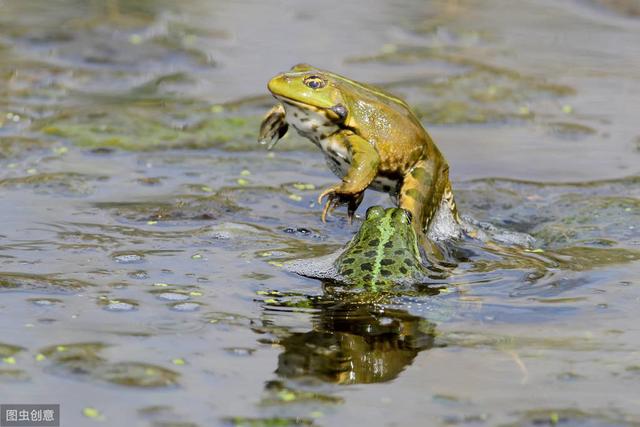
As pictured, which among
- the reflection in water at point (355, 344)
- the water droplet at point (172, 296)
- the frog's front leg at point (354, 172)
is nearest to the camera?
the reflection in water at point (355, 344)

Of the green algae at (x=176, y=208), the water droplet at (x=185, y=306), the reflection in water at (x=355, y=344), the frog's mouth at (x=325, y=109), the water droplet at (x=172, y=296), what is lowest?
the green algae at (x=176, y=208)

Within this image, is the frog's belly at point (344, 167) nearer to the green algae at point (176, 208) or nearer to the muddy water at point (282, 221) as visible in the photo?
the muddy water at point (282, 221)

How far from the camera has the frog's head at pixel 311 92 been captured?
716cm

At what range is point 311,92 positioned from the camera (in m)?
7.16

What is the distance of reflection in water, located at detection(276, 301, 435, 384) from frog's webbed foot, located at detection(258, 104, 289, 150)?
1.76 m

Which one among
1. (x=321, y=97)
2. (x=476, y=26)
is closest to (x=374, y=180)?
(x=321, y=97)

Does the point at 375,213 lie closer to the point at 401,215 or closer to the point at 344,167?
the point at 401,215

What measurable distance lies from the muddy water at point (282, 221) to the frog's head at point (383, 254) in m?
0.23

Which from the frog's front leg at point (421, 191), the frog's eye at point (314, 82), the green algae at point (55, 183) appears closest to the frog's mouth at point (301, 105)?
the frog's eye at point (314, 82)

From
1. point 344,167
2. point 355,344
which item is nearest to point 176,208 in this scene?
point 344,167

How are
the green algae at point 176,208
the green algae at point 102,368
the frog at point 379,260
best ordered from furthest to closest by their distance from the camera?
1. the green algae at point 176,208
2. the frog at point 379,260
3. the green algae at point 102,368

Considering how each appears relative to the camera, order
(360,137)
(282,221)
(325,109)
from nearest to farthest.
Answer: (325,109), (360,137), (282,221)

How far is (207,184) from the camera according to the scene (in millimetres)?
9375

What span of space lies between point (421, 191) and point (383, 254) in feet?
2.61
